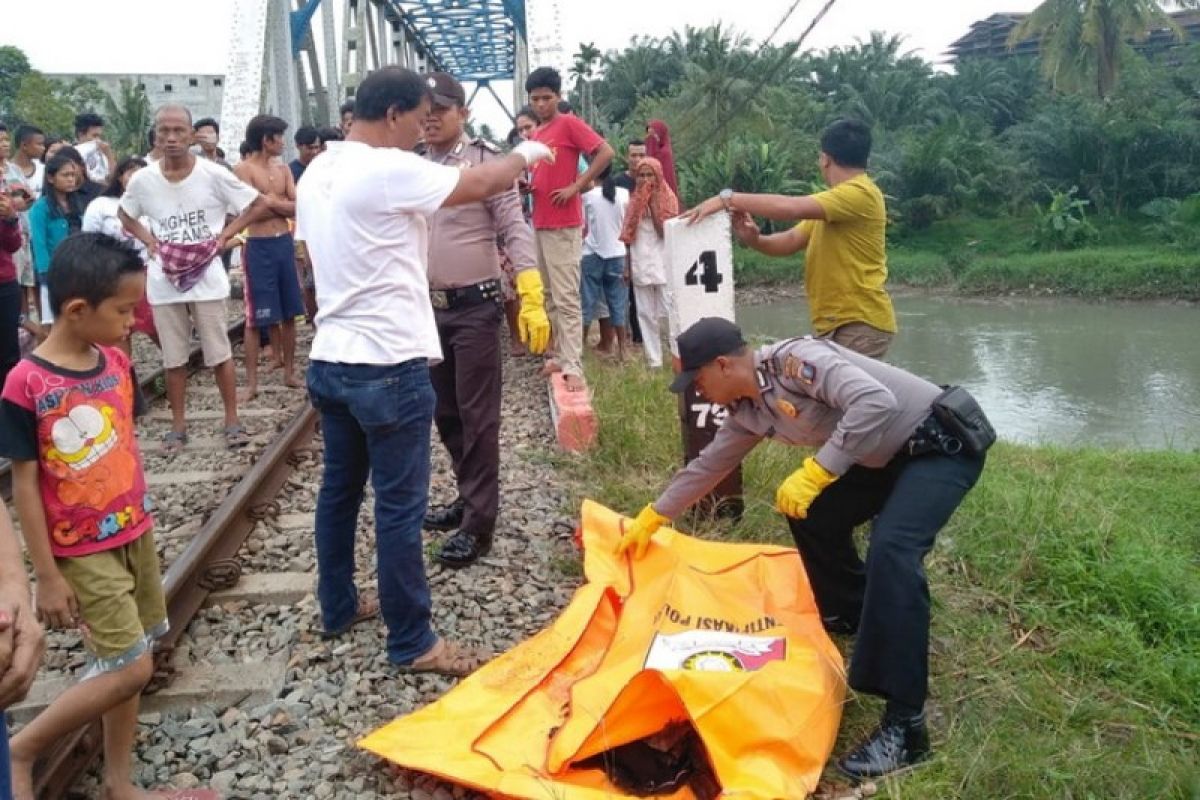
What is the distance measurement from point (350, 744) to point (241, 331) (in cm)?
701

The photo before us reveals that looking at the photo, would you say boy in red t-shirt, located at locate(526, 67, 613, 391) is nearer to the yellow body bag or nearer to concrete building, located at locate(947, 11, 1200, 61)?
the yellow body bag

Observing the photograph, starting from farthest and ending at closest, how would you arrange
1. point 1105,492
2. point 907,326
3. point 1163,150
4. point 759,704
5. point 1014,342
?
point 1163,150
point 907,326
point 1014,342
point 1105,492
point 759,704

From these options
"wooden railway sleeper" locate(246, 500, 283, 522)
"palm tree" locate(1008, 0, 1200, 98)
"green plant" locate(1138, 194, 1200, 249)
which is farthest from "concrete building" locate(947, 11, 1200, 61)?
"wooden railway sleeper" locate(246, 500, 283, 522)

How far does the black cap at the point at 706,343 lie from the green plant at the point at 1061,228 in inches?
1023

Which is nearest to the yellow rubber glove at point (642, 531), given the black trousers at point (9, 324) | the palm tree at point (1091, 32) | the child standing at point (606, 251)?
the black trousers at point (9, 324)

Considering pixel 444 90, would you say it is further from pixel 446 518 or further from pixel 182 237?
pixel 182 237

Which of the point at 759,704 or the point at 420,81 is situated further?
the point at 420,81

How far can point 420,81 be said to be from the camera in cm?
311

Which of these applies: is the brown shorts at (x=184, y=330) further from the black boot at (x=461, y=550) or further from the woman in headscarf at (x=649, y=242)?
the woman in headscarf at (x=649, y=242)

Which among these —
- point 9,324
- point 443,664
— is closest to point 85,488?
point 443,664

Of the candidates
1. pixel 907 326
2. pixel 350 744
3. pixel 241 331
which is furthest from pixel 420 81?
pixel 907 326

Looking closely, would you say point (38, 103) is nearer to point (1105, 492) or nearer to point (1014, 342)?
point (1014, 342)

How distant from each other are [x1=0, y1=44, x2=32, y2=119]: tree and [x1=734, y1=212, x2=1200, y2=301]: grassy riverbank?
152ft

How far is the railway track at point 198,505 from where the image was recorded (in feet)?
9.11
